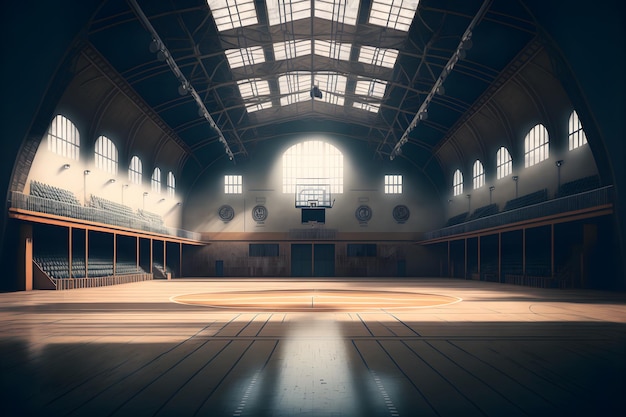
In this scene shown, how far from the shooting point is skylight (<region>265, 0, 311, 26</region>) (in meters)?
24.2

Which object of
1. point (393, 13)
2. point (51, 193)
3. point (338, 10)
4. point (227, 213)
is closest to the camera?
point (51, 193)

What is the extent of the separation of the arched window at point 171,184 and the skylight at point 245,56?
1279 centimetres

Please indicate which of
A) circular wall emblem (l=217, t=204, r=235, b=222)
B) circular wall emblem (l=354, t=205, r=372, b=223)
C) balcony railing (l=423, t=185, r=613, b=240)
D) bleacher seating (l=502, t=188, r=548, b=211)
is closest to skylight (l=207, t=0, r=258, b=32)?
balcony railing (l=423, t=185, r=613, b=240)

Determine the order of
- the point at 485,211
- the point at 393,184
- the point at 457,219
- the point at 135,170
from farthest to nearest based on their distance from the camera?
the point at 393,184
the point at 457,219
the point at 485,211
the point at 135,170

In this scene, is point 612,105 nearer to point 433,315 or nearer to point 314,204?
point 433,315

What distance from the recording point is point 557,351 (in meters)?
6.54

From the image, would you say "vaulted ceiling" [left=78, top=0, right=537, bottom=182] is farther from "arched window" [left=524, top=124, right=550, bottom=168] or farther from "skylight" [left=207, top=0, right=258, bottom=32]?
"arched window" [left=524, top=124, right=550, bottom=168]

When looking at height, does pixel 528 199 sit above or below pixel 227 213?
above

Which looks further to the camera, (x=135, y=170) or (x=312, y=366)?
(x=135, y=170)

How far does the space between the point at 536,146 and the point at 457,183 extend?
13.1m

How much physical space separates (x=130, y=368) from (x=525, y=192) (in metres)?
27.4

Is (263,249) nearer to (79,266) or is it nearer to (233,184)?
(233,184)

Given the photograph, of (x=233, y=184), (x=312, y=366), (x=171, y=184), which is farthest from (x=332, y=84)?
(x=312, y=366)

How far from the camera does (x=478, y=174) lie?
3612cm
